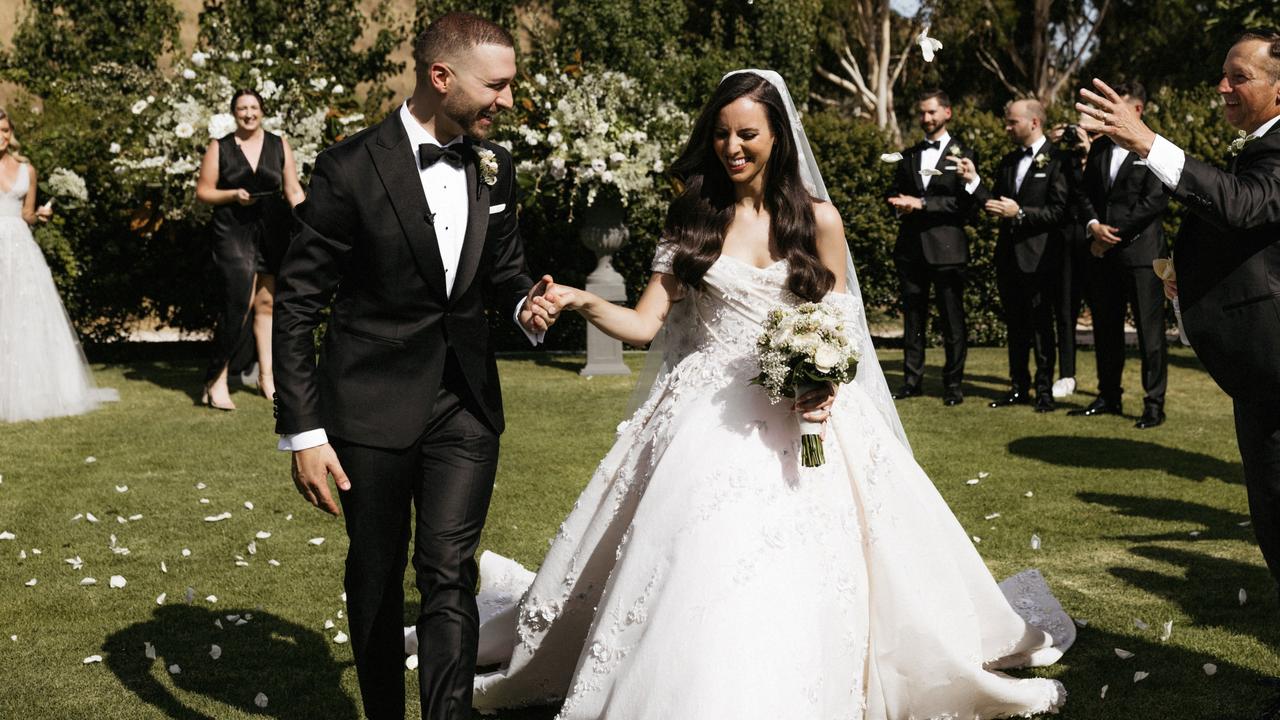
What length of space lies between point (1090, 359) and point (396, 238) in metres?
11.4

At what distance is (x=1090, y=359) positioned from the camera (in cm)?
1358

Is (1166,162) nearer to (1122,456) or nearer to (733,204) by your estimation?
(733,204)

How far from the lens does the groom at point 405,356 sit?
11.9 feet

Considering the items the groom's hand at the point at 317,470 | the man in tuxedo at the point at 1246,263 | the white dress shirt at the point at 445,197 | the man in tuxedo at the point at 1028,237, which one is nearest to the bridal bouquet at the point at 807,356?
A: the white dress shirt at the point at 445,197

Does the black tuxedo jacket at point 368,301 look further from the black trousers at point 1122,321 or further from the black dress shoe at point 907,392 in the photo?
the black dress shoe at point 907,392

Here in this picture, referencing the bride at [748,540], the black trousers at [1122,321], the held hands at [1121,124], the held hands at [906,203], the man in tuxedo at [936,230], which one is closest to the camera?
the bride at [748,540]

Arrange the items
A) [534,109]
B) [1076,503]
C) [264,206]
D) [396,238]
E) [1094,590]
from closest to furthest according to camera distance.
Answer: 1. [396,238]
2. [1094,590]
3. [1076,503]
4. [264,206]
5. [534,109]

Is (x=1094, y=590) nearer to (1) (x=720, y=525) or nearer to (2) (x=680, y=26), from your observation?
(1) (x=720, y=525)

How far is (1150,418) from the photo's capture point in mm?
9719

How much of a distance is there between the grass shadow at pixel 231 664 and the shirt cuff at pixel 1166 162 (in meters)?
3.34

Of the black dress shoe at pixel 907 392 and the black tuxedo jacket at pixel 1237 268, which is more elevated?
the black tuxedo jacket at pixel 1237 268

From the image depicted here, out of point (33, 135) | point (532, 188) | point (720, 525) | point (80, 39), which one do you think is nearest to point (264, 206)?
point (532, 188)

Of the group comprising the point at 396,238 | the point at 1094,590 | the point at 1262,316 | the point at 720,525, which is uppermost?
the point at 396,238

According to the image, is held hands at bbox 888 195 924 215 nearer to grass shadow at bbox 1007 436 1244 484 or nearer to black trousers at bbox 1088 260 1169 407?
black trousers at bbox 1088 260 1169 407
